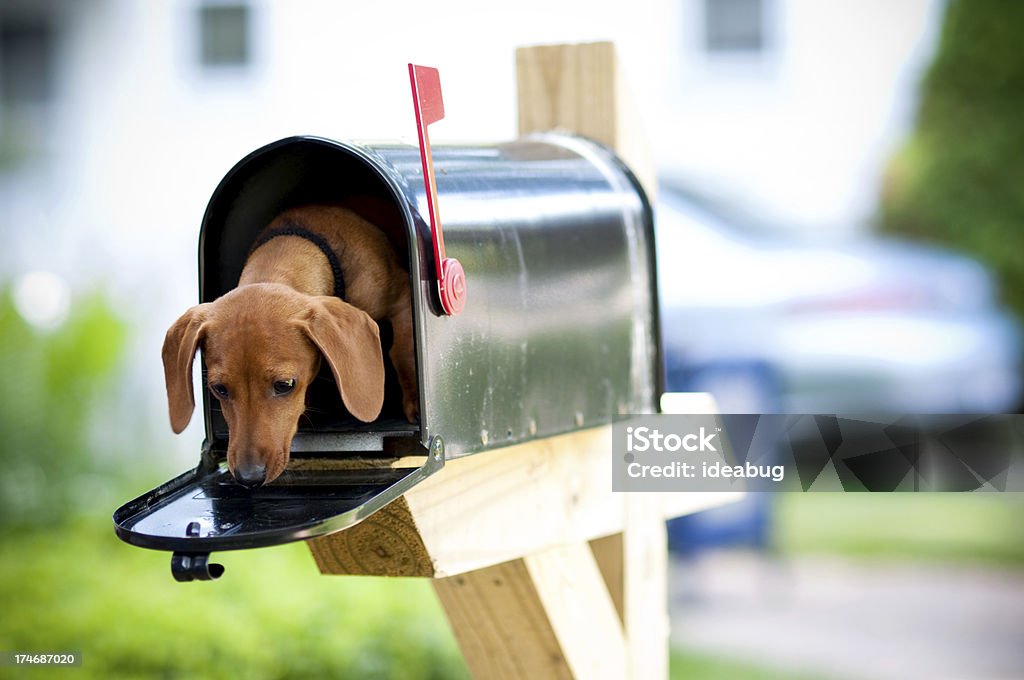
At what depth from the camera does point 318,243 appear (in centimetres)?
171

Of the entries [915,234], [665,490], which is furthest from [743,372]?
[915,234]

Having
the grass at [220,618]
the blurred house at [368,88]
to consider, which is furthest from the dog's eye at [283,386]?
the blurred house at [368,88]

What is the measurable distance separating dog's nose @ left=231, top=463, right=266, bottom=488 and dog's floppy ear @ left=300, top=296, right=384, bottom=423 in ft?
0.41

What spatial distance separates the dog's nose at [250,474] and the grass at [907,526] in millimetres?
4788

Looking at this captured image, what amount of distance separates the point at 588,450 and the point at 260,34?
1013 centimetres

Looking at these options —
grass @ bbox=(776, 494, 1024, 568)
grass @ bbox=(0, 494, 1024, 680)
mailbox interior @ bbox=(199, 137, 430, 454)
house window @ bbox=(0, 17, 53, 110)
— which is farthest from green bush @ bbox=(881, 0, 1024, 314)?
mailbox interior @ bbox=(199, 137, 430, 454)

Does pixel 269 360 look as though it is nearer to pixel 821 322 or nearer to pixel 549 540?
pixel 549 540

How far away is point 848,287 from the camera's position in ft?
23.8

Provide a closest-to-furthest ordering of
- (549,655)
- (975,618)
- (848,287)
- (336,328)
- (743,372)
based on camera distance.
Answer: (336,328), (549,655), (975,618), (743,372), (848,287)

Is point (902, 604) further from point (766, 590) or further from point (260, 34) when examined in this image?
point (260, 34)

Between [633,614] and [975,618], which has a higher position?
[633,614]

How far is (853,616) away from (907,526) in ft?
5.28

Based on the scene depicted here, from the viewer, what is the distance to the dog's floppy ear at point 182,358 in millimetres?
1558

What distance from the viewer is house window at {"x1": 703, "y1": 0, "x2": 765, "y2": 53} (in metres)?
11.3
